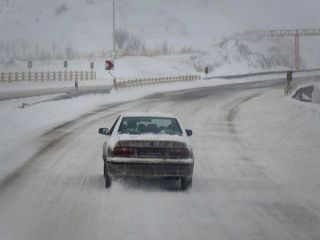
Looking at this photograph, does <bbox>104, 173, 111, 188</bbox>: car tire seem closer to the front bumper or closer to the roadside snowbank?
the front bumper

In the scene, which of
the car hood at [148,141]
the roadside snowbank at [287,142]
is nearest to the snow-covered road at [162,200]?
the roadside snowbank at [287,142]

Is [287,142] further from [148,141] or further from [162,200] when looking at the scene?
[162,200]

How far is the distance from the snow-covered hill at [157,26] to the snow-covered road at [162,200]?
81.7 m

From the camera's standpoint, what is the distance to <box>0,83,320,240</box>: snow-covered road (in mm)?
7887

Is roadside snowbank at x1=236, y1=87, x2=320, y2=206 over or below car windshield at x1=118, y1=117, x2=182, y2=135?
below

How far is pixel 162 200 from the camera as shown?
32.6ft

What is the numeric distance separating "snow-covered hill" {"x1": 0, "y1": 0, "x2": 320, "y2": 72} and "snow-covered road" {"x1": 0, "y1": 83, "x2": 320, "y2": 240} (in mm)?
81723

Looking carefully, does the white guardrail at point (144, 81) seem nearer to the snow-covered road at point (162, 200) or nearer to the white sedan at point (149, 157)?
the snow-covered road at point (162, 200)

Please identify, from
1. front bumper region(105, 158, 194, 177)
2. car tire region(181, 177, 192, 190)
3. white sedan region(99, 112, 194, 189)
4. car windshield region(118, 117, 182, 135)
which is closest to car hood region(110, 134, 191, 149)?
white sedan region(99, 112, 194, 189)

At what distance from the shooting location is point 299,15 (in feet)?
486

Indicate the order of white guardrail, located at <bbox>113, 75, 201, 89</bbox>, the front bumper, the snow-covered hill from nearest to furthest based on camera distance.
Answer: the front bumper
white guardrail, located at <bbox>113, 75, 201, 89</bbox>
the snow-covered hill

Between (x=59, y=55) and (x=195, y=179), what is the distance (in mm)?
101683

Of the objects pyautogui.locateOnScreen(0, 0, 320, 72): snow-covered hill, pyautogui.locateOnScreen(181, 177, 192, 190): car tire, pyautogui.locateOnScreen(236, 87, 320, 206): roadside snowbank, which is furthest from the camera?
pyautogui.locateOnScreen(0, 0, 320, 72): snow-covered hill

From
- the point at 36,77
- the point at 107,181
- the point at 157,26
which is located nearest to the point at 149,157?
the point at 107,181
